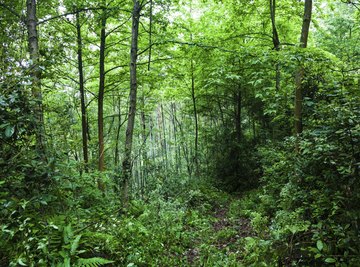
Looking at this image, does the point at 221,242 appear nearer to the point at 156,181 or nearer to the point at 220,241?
the point at 220,241

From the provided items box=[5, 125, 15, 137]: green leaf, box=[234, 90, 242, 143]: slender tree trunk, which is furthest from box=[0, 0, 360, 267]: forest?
box=[234, 90, 242, 143]: slender tree trunk

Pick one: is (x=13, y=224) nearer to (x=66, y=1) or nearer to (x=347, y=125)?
(x=347, y=125)

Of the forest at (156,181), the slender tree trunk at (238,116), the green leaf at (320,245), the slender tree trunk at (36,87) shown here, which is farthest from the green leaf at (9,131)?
the slender tree trunk at (238,116)

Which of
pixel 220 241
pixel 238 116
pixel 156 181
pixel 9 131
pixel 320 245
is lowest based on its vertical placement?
pixel 220 241

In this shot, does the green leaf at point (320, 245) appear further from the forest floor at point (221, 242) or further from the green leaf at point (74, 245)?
the green leaf at point (74, 245)

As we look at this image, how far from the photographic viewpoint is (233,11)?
24.9 ft

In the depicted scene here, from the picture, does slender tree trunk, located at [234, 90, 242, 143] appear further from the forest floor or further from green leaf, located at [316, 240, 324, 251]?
green leaf, located at [316, 240, 324, 251]

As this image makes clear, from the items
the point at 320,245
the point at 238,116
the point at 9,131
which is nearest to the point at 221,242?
the point at 320,245

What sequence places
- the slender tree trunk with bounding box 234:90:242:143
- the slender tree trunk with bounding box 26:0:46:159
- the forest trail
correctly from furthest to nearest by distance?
the slender tree trunk with bounding box 234:90:242:143, the forest trail, the slender tree trunk with bounding box 26:0:46:159

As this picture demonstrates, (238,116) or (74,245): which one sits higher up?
(238,116)

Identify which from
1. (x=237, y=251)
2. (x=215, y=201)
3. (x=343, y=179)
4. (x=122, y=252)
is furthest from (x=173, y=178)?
(x=343, y=179)

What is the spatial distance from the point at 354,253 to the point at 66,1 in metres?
5.75

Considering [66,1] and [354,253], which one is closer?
[354,253]

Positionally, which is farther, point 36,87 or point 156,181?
point 156,181
